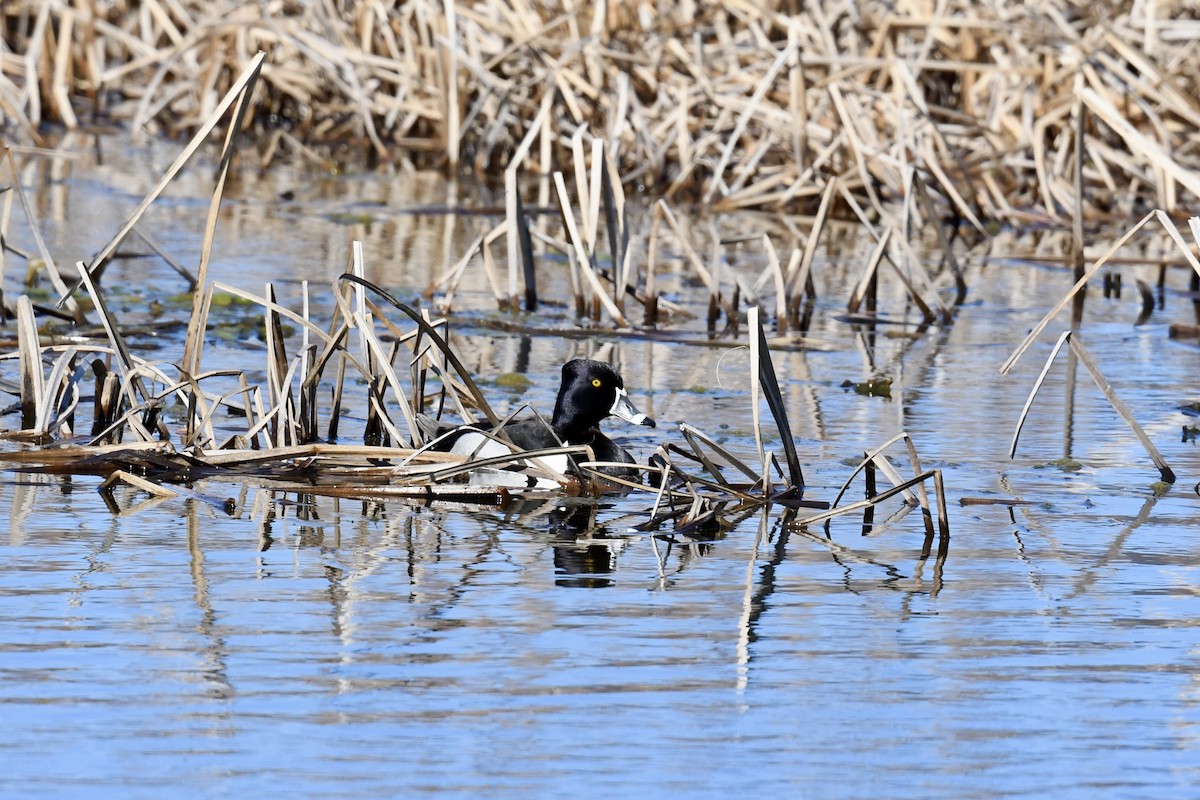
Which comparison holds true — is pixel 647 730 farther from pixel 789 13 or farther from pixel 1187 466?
pixel 789 13

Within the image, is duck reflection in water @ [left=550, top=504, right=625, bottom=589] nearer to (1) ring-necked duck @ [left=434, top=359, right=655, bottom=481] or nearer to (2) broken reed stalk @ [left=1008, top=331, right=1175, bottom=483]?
(1) ring-necked duck @ [left=434, top=359, right=655, bottom=481]

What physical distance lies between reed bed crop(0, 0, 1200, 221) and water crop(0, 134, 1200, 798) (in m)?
6.53

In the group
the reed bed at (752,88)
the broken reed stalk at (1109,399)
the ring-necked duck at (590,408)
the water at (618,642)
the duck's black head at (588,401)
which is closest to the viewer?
the water at (618,642)

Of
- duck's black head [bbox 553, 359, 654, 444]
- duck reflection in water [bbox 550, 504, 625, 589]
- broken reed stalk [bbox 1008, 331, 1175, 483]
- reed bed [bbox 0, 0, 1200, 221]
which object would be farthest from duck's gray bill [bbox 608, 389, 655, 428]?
reed bed [bbox 0, 0, 1200, 221]

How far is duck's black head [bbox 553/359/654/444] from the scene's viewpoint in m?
6.83

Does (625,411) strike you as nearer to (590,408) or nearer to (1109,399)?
(590,408)

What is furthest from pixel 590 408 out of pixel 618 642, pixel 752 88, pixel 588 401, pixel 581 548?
pixel 752 88

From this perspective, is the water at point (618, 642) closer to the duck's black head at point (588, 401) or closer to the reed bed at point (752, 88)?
the duck's black head at point (588, 401)

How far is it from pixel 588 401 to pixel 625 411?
14cm

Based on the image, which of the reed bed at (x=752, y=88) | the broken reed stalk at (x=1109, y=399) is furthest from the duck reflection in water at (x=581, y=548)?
the reed bed at (x=752, y=88)

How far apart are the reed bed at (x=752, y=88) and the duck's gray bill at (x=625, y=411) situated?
5.40m

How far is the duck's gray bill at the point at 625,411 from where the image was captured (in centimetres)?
684

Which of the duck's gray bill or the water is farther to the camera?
the duck's gray bill

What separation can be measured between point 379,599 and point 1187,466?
10.6 ft
